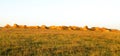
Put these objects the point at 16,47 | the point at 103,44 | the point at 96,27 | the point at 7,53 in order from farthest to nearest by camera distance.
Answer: the point at 96,27, the point at 103,44, the point at 16,47, the point at 7,53

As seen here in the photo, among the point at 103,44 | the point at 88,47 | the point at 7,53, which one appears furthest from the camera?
the point at 103,44

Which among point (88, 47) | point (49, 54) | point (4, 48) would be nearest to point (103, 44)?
point (88, 47)

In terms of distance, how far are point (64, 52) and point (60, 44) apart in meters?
1.87

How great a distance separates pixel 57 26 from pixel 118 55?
46.0 feet

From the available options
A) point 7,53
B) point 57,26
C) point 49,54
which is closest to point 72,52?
point 49,54

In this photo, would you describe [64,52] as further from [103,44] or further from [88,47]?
[103,44]

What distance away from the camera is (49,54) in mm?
13211

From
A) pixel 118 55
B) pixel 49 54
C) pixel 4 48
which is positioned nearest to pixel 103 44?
pixel 118 55

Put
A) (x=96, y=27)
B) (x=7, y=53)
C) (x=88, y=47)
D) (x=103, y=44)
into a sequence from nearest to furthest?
1. (x=7, y=53)
2. (x=88, y=47)
3. (x=103, y=44)
4. (x=96, y=27)

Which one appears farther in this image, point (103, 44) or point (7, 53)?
point (103, 44)

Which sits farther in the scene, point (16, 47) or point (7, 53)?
point (16, 47)

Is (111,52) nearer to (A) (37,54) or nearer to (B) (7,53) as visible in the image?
(A) (37,54)

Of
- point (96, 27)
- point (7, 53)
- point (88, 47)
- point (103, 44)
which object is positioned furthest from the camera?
point (96, 27)

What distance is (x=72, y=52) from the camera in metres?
13.9
